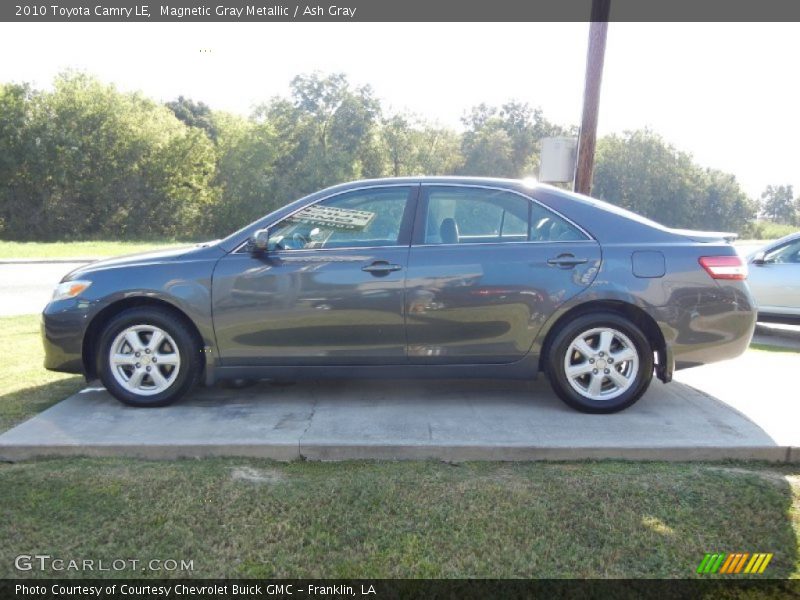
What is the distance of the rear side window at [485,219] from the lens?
438 cm

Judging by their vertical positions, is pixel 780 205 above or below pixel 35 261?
above

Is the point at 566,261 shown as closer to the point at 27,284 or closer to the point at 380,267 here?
the point at 380,267

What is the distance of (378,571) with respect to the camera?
99.0 inches

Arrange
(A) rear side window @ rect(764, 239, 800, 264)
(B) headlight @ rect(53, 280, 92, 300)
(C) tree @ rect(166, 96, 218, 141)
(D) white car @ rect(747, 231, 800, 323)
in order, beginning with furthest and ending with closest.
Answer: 1. (C) tree @ rect(166, 96, 218, 141)
2. (A) rear side window @ rect(764, 239, 800, 264)
3. (D) white car @ rect(747, 231, 800, 323)
4. (B) headlight @ rect(53, 280, 92, 300)

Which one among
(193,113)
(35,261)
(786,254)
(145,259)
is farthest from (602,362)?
(193,113)

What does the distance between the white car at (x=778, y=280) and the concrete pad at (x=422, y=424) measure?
152 inches

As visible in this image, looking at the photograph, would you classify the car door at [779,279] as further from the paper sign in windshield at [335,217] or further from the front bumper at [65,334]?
the front bumper at [65,334]

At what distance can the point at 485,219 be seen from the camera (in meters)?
4.48

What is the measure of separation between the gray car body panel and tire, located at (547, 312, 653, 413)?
0.42 ft

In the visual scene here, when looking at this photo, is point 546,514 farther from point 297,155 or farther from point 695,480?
point 297,155

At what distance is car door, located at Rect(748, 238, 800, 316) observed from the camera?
8.20 meters

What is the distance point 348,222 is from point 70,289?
6.73ft

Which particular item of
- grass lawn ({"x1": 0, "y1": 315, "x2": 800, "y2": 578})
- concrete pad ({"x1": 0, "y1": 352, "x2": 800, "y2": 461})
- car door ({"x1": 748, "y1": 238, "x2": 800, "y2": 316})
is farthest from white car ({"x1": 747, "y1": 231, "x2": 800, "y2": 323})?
grass lawn ({"x1": 0, "y1": 315, "x2": 800, "y2": 578})

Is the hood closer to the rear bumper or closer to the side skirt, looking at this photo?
the side skirt
